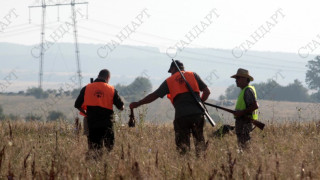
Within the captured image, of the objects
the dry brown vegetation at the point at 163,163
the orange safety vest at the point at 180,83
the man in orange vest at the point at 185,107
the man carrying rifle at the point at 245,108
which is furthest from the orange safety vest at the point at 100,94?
the man carrying rifle at the point at 245,108

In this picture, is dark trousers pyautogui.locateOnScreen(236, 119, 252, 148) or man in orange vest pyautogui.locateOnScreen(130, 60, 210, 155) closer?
man in orange vest pyautogui.locateOnScreen(130, 60, 210, 155)

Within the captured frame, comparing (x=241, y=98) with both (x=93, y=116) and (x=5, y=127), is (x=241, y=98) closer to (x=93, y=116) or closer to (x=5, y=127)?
(x=93, y=116)

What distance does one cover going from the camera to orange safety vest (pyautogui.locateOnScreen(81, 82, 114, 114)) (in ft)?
29.8

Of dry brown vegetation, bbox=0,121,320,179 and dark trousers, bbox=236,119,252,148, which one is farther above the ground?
dark trousers, bbox=236,119,252,148

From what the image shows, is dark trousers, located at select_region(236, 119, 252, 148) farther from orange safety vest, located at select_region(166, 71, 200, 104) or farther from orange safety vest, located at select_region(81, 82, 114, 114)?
orange safety vest, located at select_region(81, 82, 114, 114)

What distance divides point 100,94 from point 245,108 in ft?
7.77

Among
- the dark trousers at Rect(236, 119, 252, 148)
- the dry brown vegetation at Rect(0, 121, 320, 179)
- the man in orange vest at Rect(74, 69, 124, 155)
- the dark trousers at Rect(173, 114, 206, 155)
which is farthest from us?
the man in orange vest at Rect(74, 69, 124, 155)

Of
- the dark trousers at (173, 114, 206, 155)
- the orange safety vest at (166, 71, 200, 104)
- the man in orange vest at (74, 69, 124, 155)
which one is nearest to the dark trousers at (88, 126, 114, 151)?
the man in orange vest at (74, 69, 124, 155)

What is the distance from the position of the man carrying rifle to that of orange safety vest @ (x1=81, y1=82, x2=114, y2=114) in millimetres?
2091

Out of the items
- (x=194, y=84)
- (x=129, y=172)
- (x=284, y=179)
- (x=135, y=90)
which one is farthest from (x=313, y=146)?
(x=135, y=90)

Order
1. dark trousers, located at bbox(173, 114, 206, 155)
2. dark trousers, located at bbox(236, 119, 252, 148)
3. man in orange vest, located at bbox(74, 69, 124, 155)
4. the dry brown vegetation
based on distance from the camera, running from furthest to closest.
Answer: man in orange vest, located at bbox(74, 69, 124, 155), dark trousers, located at bbox(236, 119, 252, 148), dark trousers, located at bbox(173, 114, 206, 155), the dry brown vegetation

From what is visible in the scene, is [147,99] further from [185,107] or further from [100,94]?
[100,94]

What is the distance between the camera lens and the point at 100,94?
357 inches

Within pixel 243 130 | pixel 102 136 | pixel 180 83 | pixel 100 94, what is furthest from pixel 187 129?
pixel 100 94
